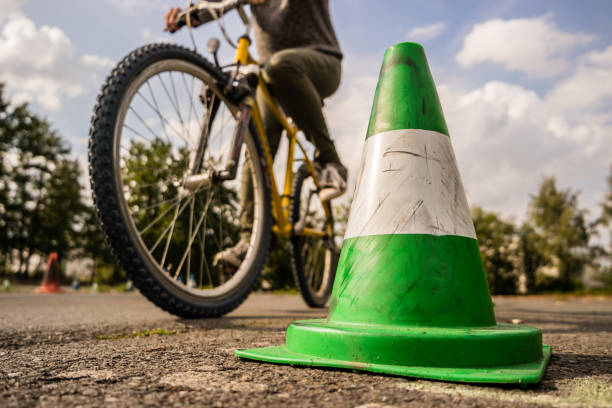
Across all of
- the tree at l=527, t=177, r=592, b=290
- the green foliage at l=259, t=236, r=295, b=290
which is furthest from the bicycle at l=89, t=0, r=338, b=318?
the tree at l=527, t=177, r=592, b=290

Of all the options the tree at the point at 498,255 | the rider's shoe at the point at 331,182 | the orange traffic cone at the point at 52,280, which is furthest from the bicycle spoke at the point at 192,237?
the tree at the point at 498,255

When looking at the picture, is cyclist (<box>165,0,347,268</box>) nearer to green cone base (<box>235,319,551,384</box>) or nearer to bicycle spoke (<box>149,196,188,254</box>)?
bicycle spoke (<box>149,196,188,254</box>)

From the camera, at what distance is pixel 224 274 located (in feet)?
8.75

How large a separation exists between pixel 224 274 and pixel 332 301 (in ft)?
4.63

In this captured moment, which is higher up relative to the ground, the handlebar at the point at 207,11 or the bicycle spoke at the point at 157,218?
the handlebar at the point at 207,11

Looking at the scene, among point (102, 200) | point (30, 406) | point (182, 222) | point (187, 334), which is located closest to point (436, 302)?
point (30, 406)

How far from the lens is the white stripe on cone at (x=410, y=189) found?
51.8 inches

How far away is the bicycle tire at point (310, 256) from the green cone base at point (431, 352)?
255 centimetres

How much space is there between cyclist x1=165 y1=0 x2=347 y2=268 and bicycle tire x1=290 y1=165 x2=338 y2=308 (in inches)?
19.6

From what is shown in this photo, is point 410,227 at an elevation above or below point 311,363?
above

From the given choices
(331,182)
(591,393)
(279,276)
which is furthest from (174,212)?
(279,276)

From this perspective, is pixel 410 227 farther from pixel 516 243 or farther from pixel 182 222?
pixel 516 243

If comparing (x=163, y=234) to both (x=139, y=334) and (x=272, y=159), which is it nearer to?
(x=139, y=334)

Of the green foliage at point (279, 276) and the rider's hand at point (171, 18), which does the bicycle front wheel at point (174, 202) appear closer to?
the rider's hand at point (171, 18)
